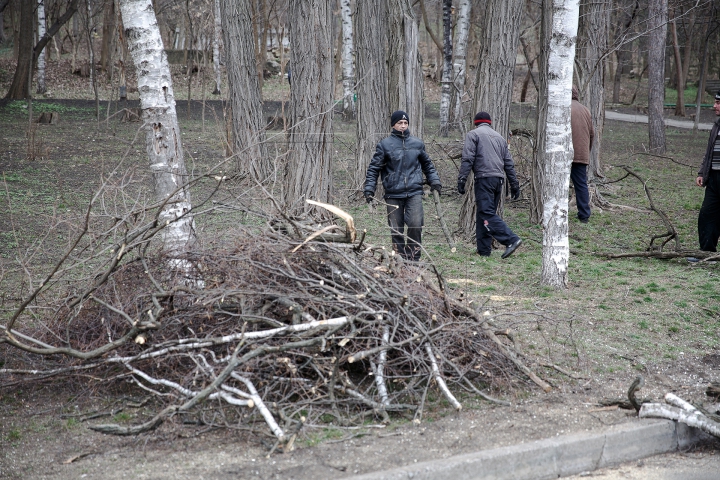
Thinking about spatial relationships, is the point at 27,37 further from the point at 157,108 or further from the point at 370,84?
the point at 157,108

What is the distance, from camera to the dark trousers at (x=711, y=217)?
28.8 ft

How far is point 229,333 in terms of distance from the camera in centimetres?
→ 471

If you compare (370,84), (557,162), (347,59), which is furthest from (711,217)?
(347,59)

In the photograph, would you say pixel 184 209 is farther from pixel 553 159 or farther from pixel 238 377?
pixel 553 159

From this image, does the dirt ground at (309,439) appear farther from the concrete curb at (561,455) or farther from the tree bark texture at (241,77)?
the tree bark texture at (241,77)

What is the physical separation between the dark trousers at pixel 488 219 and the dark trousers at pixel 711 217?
232 cm

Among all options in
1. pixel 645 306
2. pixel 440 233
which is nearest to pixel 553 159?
pixel 645 306

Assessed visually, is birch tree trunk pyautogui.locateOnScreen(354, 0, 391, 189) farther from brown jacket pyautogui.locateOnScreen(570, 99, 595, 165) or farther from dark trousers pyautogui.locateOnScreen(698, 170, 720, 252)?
dark trousers pyautogui.locateOnScreen(698, 170, 720, 252)

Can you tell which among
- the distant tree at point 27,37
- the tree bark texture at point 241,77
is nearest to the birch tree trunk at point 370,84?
the tree bark texture at point 241,77

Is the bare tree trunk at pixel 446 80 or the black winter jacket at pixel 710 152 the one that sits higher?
the bare tree trunk at pixel 446 80

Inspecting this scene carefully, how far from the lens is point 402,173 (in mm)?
8250

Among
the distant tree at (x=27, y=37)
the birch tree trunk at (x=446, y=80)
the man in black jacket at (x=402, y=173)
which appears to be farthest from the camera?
the birch tree trunk at (x=446, y=80)

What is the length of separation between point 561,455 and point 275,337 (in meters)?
1.86

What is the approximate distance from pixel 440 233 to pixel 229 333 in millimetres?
6312
